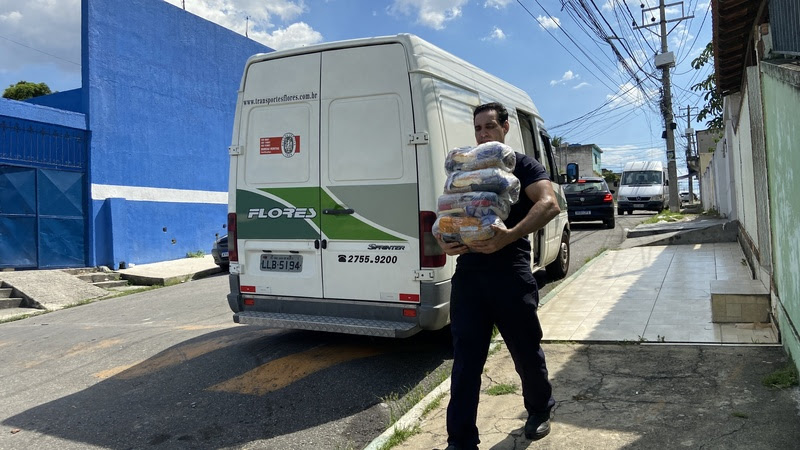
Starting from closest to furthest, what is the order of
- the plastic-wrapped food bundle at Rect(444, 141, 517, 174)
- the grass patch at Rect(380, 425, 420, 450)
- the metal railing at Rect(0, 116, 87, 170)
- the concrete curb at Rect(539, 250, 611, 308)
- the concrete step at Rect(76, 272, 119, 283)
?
the plastic-wrapped food bundle at Rect(444, 141, 517, 174) < the grass patch at Rect(380, 425, 420, 450) < the concrete curb at Rect(539, 250, 611, 308) < the metal railing at Rect(0, 116, 87, 170) < the concrete step at Rect(76, 272, 119, 283)

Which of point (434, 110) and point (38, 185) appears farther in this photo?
point (38, 185)

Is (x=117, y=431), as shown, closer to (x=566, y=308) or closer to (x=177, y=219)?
(x=566, y=308)

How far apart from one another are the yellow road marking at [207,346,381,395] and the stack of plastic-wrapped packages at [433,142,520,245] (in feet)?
7.83

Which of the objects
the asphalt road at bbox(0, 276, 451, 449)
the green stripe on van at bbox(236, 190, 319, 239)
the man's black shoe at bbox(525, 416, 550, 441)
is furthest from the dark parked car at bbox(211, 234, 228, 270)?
the man's black shoe at bbox(525, 416, 550, 441)

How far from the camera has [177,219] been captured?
16656 millimetres

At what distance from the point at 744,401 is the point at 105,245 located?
47.3ft

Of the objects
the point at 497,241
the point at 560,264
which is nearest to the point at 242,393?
the point at 497,241

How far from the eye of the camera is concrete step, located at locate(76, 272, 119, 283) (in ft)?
43.6

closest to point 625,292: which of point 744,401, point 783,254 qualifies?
point 783,254

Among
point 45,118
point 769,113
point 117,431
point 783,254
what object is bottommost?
point 117,431

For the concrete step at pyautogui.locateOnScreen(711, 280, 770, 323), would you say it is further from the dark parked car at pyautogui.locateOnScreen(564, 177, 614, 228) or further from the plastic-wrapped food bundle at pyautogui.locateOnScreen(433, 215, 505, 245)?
the dark parked car at pyautogui.locateOnScreen(564, 177, 614, 228)

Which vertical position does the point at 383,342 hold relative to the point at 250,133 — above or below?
below

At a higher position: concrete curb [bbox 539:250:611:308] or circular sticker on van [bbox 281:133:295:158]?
circular sticker on van [bbox 281:133:295:158]

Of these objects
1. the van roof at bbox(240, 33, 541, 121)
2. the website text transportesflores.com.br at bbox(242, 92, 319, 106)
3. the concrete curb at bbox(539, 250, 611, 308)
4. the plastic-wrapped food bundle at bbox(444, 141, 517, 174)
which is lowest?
the concrete curb at bbox(539, 250, 611, 308)
